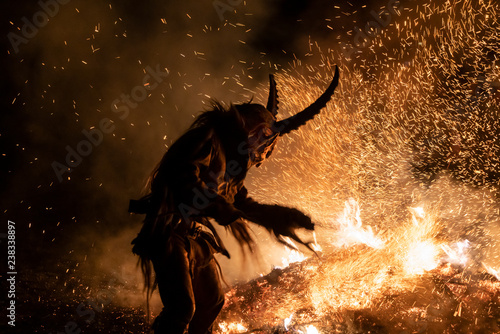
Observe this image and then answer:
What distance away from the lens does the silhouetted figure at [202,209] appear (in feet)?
6.24

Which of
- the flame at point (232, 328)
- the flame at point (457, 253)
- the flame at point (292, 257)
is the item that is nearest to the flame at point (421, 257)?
the flame at point (457, 253)

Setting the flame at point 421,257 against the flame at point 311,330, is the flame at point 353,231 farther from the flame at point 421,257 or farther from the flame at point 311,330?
the flame at point 311,330

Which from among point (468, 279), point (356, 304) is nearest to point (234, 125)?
point (356, 304)

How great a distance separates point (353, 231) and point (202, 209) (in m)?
5.80

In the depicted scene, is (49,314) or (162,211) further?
(49,314)

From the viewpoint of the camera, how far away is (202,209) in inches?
79.6

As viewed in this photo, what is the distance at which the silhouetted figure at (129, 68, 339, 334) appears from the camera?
6.24 feet

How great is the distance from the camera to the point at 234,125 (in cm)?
248

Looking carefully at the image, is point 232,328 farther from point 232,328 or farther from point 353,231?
point 353,231

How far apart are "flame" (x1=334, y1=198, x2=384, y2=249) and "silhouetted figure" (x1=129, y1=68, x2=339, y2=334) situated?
463 centimetres

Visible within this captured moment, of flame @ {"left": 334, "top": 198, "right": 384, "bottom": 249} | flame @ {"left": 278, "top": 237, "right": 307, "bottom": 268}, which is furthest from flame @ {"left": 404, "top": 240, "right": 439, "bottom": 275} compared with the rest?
flame @ {"left": 278, "top": 237, "right": 307, "bottom": 268}

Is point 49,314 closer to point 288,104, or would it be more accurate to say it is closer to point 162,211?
point 162,211

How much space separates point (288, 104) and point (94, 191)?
4490 millimetres

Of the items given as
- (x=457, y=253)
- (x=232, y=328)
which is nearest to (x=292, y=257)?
(x=232, y=328)
